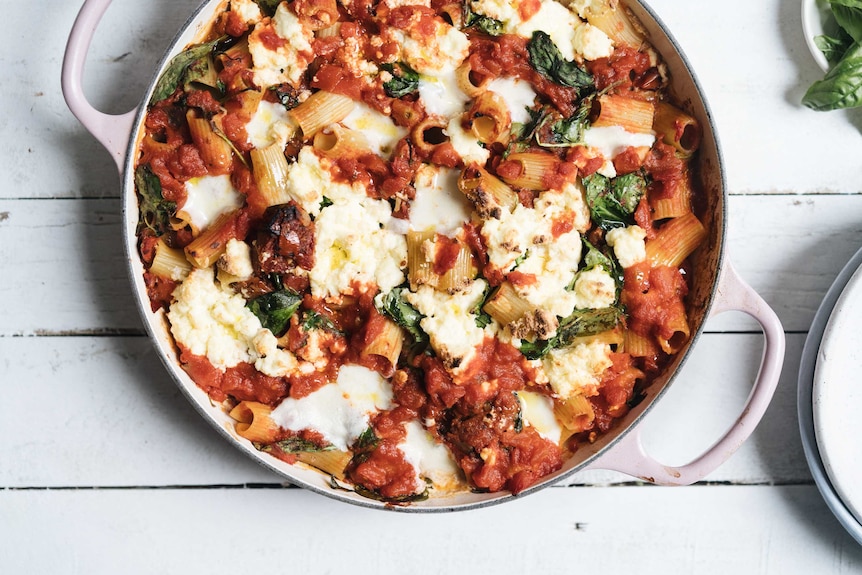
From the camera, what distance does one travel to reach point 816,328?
3062 mm

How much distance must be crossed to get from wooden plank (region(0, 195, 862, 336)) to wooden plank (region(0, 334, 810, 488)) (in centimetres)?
10

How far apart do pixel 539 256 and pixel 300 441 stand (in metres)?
1.15

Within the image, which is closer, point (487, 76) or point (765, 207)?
point (487, 76)

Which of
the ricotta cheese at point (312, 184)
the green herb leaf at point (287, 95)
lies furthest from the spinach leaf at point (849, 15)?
the green herb leaf at point (287, 95)

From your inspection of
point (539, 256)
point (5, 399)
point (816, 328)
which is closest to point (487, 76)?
point (539, 256)

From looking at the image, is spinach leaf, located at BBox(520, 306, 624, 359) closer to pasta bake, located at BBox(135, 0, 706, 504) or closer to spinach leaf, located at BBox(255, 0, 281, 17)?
pasta bake, located at BBox(135, 0, 706, 504)

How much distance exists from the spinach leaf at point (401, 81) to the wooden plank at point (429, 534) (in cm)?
175

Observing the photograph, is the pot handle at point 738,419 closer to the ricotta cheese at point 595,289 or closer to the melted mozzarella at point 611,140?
the ricotta cheese at point 595,289

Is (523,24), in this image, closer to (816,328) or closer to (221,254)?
(221,254)

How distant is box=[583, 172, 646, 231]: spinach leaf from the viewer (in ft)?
9.05

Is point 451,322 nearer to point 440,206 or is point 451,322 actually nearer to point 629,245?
point 440,206

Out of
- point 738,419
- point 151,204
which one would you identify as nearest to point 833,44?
point 738,419

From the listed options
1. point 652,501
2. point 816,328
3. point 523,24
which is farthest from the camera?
point 652,501

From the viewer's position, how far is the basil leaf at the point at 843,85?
114 inches
